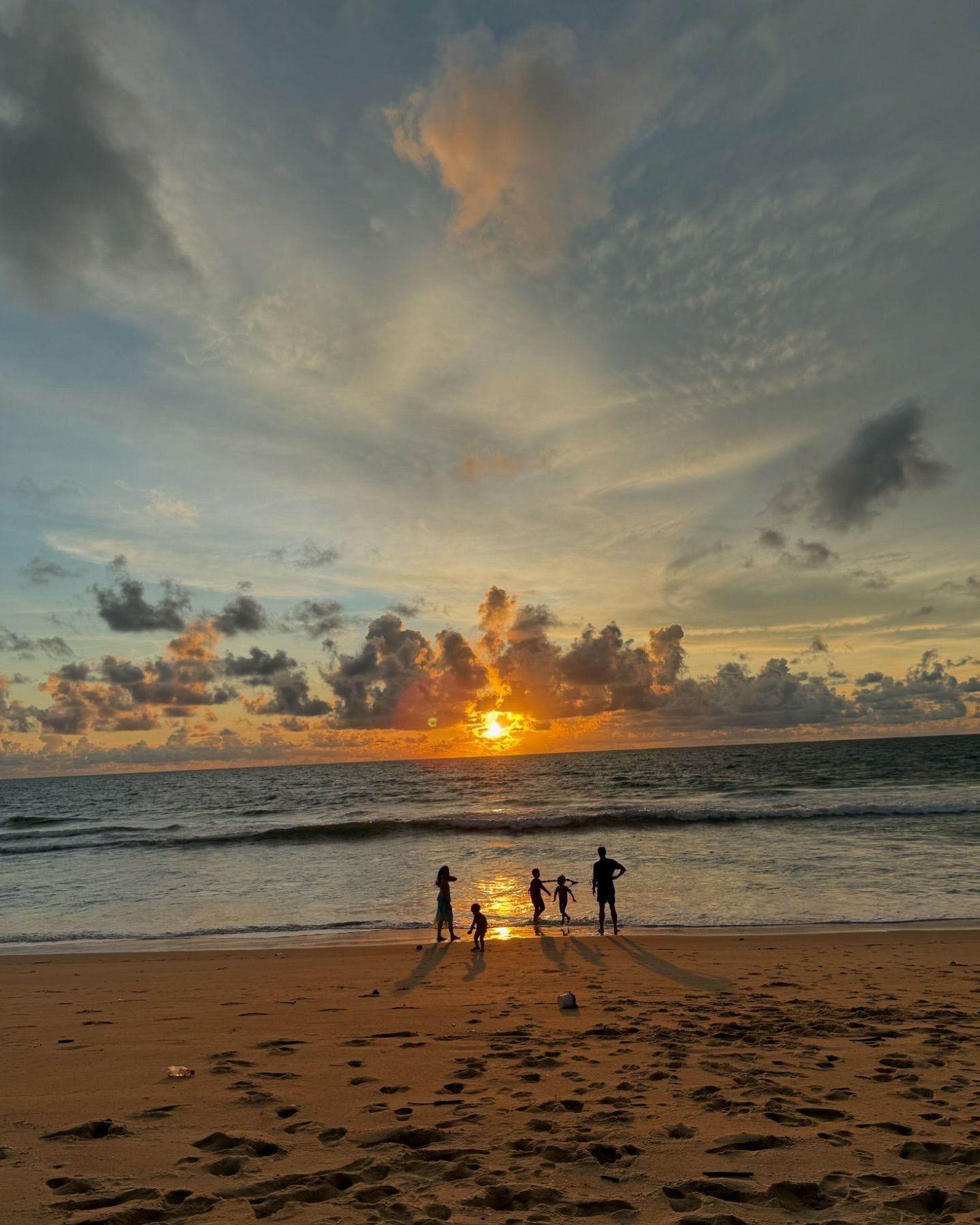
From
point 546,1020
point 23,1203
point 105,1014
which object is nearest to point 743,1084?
point 546,1020

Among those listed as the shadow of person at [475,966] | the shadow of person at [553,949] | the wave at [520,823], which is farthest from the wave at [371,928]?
the wave at [520,823]

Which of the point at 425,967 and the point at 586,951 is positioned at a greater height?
the point at 425,967

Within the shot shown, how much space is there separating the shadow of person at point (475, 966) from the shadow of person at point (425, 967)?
608 millimetres

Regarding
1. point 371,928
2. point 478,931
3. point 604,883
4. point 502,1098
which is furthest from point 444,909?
point 502,1098

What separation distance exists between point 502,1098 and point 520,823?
119ft

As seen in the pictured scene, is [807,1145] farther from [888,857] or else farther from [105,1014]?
[888,857]

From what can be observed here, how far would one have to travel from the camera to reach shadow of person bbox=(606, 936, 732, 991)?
35.2 feet

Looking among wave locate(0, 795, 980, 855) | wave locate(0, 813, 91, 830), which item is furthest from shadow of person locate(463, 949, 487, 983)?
wave locate(0, 813, 91, 830)

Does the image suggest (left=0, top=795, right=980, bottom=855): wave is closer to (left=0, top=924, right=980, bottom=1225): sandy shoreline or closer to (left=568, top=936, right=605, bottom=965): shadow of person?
(left=568, top=936, right=605, bottom=965): shadow of person

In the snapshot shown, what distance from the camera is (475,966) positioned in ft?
41.9

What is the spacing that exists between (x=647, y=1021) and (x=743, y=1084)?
101 inches

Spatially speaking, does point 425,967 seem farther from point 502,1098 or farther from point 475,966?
point 502,1098

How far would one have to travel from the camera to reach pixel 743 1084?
6156 mm

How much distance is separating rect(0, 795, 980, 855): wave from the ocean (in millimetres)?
173
